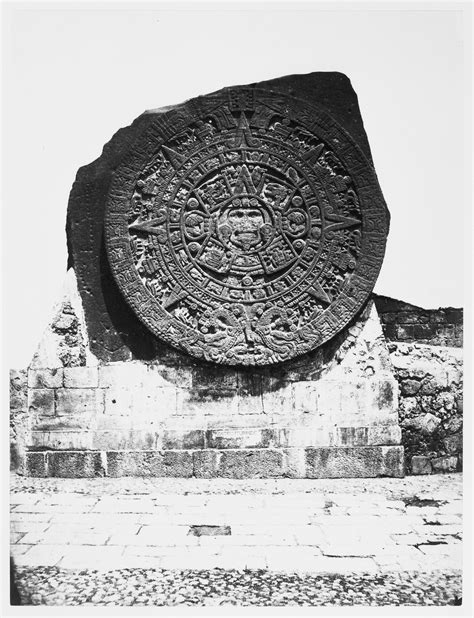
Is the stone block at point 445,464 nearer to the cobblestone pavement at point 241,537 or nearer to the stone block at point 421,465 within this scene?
the stone block at point 421,465

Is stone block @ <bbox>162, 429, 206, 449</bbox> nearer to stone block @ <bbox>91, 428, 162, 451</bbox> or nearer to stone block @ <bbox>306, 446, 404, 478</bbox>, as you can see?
stone block @ <bbox>91, 428, 162, 451</bbox>

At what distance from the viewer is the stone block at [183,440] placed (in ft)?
19.5

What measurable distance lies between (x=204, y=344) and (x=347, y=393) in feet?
4.98

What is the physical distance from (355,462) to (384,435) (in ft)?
1.31

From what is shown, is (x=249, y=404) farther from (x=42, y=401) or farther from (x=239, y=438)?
(x=42, y=401)

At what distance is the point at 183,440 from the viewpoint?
19.5 feet

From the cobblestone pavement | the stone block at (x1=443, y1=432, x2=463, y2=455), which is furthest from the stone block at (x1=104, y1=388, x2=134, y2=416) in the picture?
the stone block at (x1=443, y1=432, x2=463, y2=455)

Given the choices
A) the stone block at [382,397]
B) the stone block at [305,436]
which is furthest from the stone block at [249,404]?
the stone block at [382,397]

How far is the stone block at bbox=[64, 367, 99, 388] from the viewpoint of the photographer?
19.8ft

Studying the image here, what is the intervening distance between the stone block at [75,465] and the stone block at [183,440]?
0.67 meters

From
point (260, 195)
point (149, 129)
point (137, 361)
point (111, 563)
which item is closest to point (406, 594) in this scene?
point (111, 563)

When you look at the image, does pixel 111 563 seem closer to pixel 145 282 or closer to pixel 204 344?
pixel 204 344

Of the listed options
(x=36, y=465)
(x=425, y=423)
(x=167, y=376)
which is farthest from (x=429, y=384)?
(x=36, y=465)

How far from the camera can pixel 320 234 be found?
238 inches
